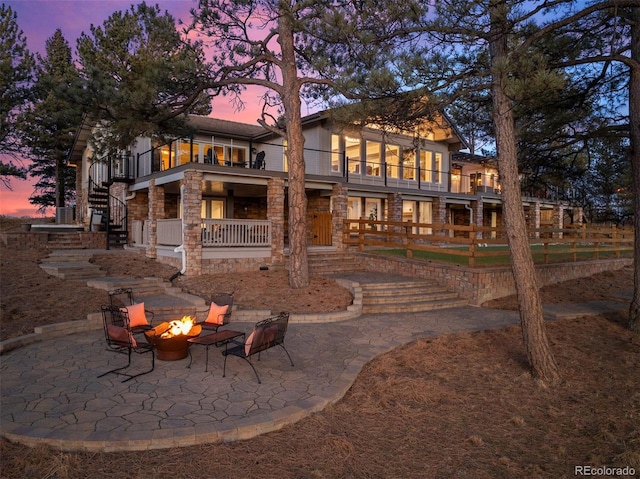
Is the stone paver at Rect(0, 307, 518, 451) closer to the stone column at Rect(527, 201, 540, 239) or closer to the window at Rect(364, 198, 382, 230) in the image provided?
the window at Rect(364, 198, 382, 230)

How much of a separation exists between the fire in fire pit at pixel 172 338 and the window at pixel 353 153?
16452 mm

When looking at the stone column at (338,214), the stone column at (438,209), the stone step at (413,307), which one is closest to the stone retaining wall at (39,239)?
the stone column at (338,214)

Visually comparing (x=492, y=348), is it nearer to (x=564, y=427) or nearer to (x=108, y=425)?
(x=564, y=427)

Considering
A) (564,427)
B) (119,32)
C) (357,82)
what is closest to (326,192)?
(357,82)

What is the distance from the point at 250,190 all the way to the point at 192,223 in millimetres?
5559

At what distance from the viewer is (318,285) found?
12.0 m

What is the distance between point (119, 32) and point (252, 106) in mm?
19897

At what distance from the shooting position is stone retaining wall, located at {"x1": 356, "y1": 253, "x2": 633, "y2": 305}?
39.5 ft

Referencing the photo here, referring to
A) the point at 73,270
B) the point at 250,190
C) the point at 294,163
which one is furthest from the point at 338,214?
the point at 73,270

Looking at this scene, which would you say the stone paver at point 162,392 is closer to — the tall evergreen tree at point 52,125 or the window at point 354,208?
the tall evergreen tree at point 52,125

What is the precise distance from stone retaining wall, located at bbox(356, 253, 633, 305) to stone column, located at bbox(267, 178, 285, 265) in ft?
11.2

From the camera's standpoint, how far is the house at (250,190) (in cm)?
1344

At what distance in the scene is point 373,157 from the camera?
74.0ft

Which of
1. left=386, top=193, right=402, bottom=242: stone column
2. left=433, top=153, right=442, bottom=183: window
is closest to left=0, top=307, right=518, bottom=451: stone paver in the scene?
left=386, top=193, right=402, bottom=242: stone column
